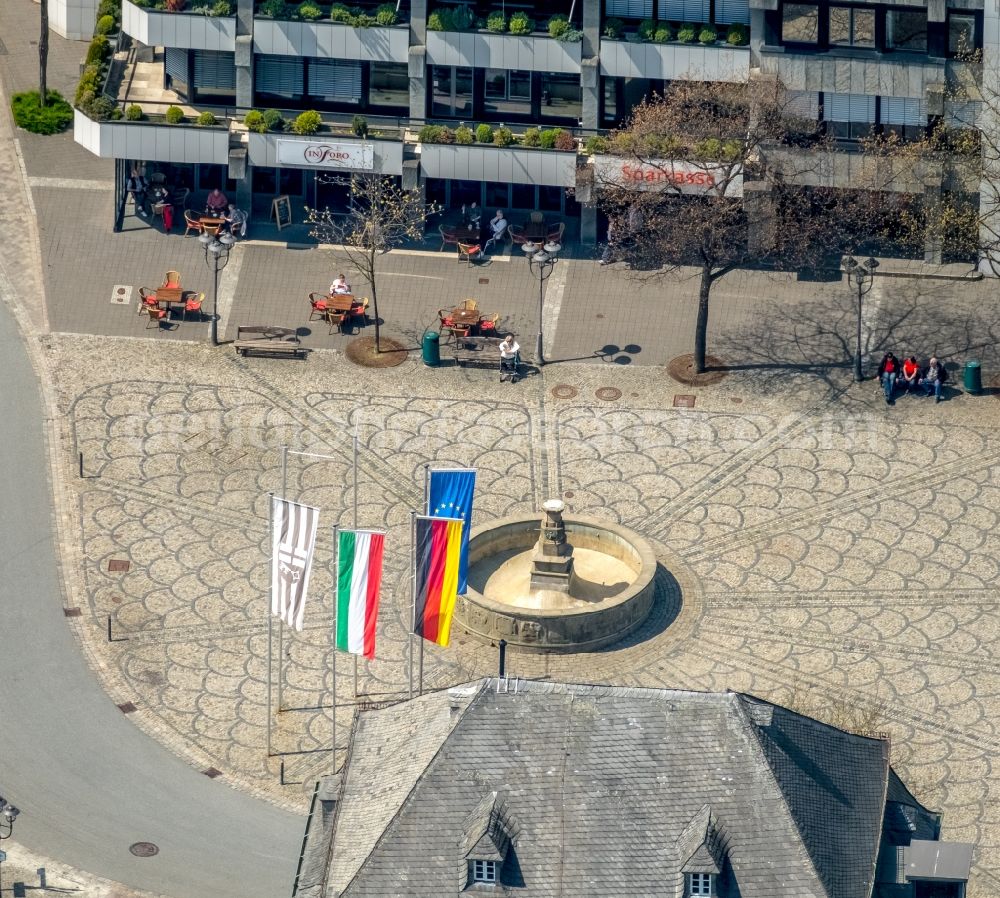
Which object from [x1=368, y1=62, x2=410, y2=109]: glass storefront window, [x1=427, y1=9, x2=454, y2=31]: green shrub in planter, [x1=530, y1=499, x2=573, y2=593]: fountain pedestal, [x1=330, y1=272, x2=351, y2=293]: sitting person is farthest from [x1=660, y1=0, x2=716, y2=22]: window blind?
[x1=530, y1=499, x2=573, y2=593]: fountain pedestal

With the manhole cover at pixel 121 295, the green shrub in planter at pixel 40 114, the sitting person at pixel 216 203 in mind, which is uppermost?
the green shrub in planter at pixel 40 114

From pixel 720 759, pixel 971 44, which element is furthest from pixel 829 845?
pixel 971 44

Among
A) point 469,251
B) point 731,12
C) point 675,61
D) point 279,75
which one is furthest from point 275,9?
point 731,12

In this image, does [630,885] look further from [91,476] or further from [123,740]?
[91,476]

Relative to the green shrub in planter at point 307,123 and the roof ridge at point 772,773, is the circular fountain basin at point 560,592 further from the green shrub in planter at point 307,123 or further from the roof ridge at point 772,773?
the green shrub in planter at point 307,123

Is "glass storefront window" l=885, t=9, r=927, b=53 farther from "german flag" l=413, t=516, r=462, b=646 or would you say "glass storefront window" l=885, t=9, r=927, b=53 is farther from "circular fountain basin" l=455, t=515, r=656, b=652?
"german flag" l=413, t=516, r=462, b=646

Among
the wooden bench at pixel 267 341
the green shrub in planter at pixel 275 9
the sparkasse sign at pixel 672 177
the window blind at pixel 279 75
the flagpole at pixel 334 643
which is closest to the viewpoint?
the flagpole at pixel 334 643

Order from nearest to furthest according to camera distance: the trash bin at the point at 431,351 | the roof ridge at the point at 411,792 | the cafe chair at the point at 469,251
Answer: the roof ridge at the point at 411,792 → the trash bin at the point at 431,351 → the cafe chair at the point at 469,251

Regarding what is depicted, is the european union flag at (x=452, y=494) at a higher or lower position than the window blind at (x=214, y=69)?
lower

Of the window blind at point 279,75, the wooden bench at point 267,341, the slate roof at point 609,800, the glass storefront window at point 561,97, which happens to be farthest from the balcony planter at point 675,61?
the slate roof at point 609,800
